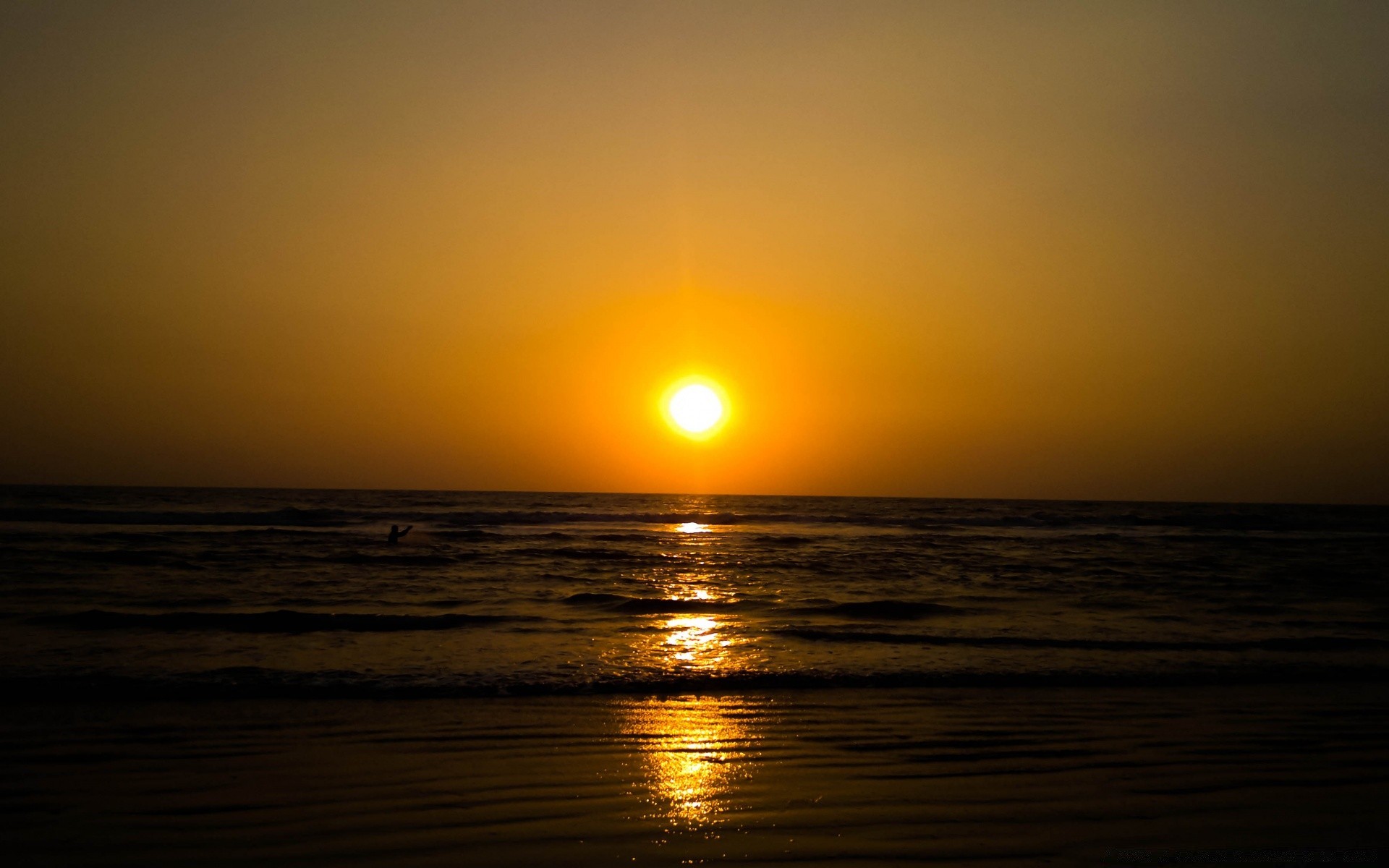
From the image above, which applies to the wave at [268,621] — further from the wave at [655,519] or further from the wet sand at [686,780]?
the wave at [655,519]

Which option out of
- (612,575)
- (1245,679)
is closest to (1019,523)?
(612,575)

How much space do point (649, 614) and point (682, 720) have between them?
24.0 ft

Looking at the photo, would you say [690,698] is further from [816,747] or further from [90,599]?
[90,599]

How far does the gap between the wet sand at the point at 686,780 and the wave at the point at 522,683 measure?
40cm

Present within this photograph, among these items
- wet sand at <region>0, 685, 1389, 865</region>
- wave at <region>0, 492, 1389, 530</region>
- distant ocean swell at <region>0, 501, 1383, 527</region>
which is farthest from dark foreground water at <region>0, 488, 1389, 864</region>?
distant ocean swell at <region>0, 501, 1383, 527</region>

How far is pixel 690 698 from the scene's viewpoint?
8.60m

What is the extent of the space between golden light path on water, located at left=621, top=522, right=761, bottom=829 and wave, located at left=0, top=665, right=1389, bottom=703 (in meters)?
0.55

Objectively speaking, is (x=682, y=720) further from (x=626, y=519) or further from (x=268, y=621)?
(x=626, y=519)

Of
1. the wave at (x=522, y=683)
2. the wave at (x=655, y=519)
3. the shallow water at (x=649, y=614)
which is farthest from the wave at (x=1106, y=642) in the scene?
the wave at (x=655, y=519)

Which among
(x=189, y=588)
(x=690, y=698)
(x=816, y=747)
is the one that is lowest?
(x=816, y=747)

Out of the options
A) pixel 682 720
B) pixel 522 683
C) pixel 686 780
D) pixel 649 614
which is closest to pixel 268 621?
pixel 649 614

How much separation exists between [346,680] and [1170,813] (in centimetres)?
746

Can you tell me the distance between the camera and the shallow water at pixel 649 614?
9617mm

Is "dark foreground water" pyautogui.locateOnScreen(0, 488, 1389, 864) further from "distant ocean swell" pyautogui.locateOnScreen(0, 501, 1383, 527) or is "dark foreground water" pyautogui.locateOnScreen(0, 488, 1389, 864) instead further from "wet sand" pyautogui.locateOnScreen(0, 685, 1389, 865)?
"distant ocean swell" pyautogui.locateOnScreen(0, 501, 1383, 527)
